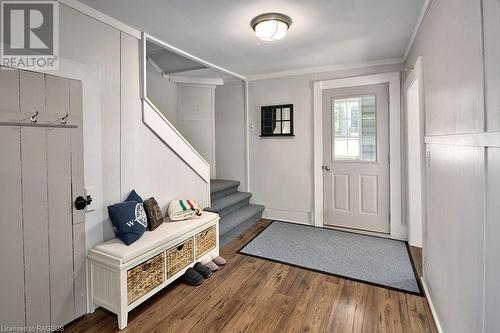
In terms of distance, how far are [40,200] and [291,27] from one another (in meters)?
2.51

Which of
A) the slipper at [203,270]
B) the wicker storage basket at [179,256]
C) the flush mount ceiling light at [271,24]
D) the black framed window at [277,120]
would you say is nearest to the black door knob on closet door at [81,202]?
the wicker storage basket at [179,256]

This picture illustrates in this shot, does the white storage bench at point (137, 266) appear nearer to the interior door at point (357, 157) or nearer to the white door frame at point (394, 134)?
the interior door at point (357, 157)

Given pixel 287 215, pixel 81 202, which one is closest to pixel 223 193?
pixel 287 215

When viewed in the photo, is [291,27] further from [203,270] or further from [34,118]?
[203,270]

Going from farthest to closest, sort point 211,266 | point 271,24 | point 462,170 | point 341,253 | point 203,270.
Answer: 1. point 341,253
2. point 211,266
3. point 203,270
4. point 271,24
5. point 462,170

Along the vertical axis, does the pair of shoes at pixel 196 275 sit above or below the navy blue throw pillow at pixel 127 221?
below

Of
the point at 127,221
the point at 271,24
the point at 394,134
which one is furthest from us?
the point at 394,134

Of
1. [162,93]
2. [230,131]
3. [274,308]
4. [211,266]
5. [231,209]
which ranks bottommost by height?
[274,308]

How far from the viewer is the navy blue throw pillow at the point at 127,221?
2004mm

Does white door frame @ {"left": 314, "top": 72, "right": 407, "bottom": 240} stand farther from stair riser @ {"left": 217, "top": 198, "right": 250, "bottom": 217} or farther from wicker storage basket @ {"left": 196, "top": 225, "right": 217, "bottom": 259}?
wicker storage basket @ {"left": 196, "top": 225, "right": 217, "bottom": 259}

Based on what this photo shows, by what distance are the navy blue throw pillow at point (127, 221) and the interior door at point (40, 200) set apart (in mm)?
222

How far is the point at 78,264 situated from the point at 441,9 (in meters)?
3.17

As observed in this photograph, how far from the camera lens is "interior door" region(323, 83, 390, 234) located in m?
3.42

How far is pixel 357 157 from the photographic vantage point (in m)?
3.56
